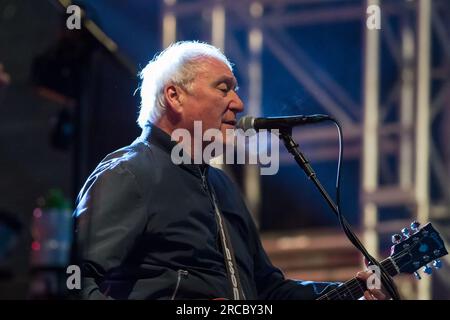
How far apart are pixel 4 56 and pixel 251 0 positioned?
7.05ft

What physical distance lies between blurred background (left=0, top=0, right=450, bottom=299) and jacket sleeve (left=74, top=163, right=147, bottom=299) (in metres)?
1.51

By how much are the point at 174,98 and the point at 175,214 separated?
63cm

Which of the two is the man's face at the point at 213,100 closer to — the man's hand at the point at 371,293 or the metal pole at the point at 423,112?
the man's hand at the point at 371,293

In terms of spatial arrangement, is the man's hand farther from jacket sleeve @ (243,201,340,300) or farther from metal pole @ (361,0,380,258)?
metal pole @ (361,0,380,258)

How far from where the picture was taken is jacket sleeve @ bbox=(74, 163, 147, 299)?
2826 millimetres

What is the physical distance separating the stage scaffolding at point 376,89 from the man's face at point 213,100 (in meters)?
2.63

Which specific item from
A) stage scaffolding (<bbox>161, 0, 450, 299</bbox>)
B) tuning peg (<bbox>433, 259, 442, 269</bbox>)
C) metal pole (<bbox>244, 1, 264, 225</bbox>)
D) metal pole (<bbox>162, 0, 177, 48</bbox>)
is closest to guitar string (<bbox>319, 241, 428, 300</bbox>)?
tuning peg (<bbox>433, 259, 442, 269</bbox>)

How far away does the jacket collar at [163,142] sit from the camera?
3.32m

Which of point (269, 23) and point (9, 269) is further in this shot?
point (269, 23)

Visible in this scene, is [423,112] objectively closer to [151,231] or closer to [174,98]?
[174,98]

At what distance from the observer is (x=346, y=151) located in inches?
256

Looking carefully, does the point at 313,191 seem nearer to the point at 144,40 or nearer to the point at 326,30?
the point at 326,30
